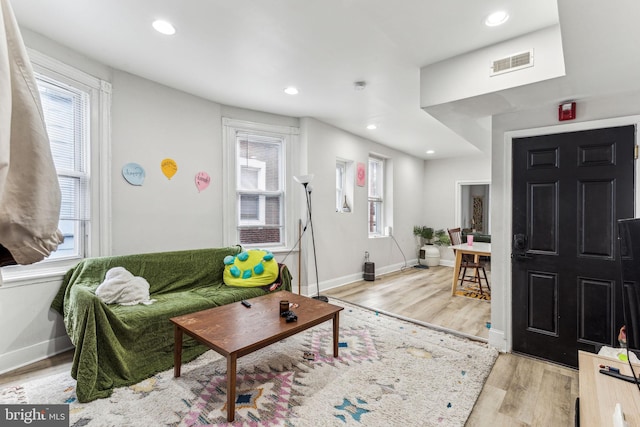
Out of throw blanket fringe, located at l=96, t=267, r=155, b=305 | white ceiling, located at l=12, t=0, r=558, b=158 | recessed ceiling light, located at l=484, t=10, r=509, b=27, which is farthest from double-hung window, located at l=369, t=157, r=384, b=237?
throw blanket fringe, located at l=96, t=267, r=155, b=305

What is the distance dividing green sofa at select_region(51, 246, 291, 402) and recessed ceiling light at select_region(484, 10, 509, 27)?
2.90m

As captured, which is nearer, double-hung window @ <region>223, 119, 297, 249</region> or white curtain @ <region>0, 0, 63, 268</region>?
white curtain @ <region>0, 0, 63, 268</region>

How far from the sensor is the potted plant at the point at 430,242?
259 inches

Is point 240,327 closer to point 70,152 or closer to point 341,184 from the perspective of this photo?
point 70,152

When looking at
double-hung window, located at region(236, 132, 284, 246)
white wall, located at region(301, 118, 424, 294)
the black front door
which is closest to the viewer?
the black front door

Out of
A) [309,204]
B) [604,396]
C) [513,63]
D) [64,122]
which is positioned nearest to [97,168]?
[64,122]

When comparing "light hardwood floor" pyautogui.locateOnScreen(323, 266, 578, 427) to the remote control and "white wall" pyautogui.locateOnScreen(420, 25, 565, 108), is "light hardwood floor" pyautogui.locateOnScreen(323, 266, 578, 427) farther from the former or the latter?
"white wall" pyautogui.locateOnScreen(420, 25, 565, 108)

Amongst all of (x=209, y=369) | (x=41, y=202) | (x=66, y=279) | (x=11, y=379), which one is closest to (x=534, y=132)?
(x=41, y=202)

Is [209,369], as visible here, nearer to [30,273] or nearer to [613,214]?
[30,273]

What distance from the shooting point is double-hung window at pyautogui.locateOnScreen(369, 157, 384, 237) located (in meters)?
5.85

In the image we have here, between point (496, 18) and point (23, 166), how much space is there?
8.14 ft

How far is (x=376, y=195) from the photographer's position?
5945mm

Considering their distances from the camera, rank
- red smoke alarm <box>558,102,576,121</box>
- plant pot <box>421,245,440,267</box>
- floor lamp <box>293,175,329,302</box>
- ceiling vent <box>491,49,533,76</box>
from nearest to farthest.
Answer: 1. ceiling vent <box>491,49,533,76</box>
2. red smoke alarm <box>558,102,576,121</box>
3. floor lamp <box>293,175,329,302</box>
4. plant pot <box>421,245,440,267</box>

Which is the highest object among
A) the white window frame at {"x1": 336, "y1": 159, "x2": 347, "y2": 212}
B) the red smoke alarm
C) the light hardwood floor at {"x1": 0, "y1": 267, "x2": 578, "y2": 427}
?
the red smoke alarm
